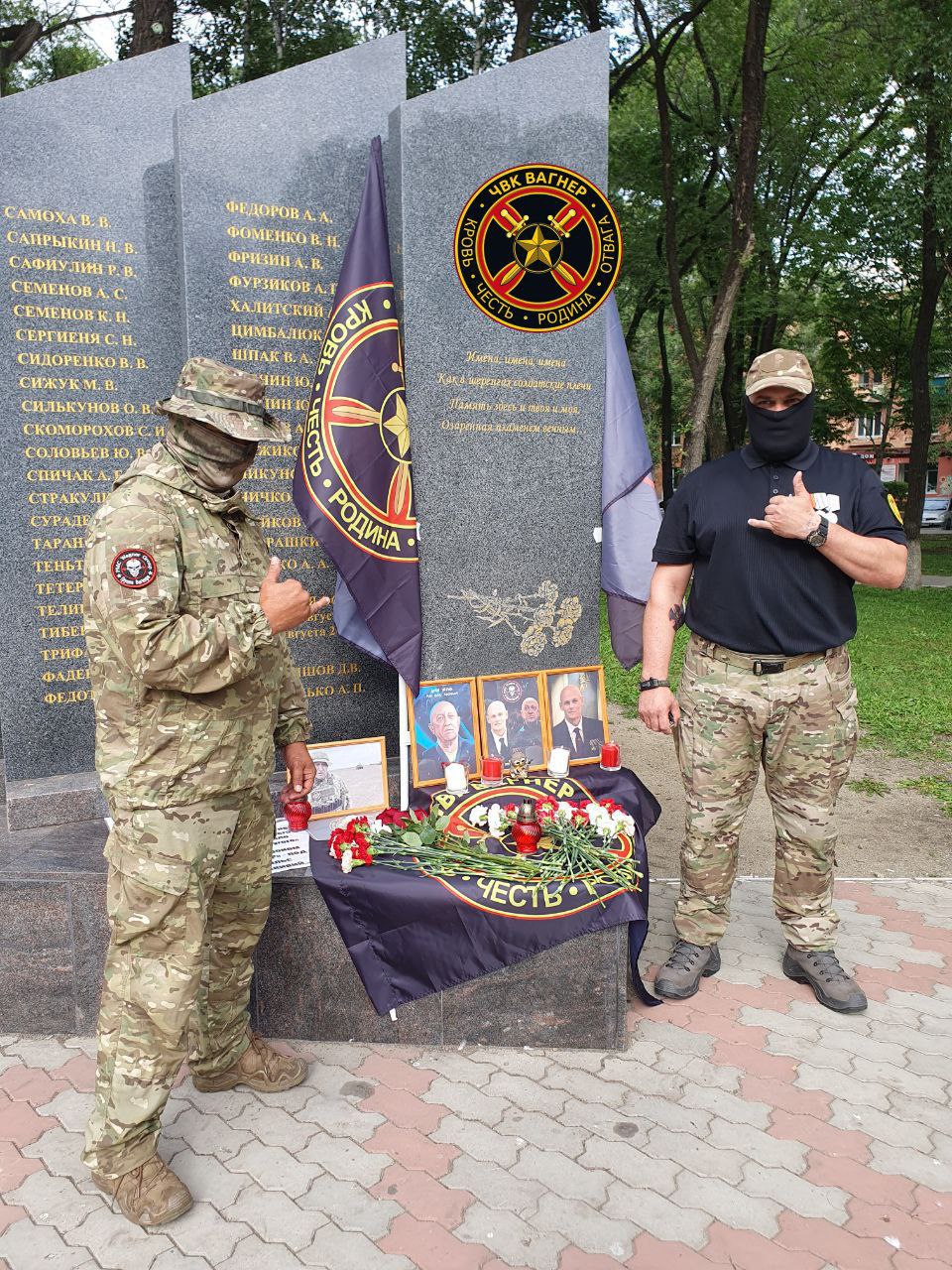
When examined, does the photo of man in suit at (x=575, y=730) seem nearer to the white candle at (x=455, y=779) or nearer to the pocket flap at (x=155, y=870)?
the white candle at (x=455, y=779)

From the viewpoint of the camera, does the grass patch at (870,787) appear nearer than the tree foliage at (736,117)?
Yes

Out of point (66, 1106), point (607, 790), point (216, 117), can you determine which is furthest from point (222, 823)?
point (216, 117)

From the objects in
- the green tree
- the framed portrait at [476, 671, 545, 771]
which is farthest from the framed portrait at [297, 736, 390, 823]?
the green tree

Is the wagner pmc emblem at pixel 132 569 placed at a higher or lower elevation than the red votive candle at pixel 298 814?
higher

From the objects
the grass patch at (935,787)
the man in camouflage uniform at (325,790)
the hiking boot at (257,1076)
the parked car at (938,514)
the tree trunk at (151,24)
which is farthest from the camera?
the parked car at (938,514)

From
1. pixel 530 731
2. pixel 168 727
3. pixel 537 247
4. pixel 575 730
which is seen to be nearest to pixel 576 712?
pixel 575 730

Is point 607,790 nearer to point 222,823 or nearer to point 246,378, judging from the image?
point 222,823

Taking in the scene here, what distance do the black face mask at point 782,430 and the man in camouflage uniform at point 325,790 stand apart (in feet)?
6.36

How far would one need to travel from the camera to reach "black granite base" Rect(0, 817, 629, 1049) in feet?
10.1

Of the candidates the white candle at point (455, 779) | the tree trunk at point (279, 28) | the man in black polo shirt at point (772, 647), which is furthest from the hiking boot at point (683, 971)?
the tree trunk at point (279, 28)

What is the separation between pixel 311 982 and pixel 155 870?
1.01 meters

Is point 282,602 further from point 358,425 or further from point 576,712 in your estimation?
point 576,712

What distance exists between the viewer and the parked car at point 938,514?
3450 centimetres

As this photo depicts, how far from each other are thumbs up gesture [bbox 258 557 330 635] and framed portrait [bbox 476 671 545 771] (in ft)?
5.29
